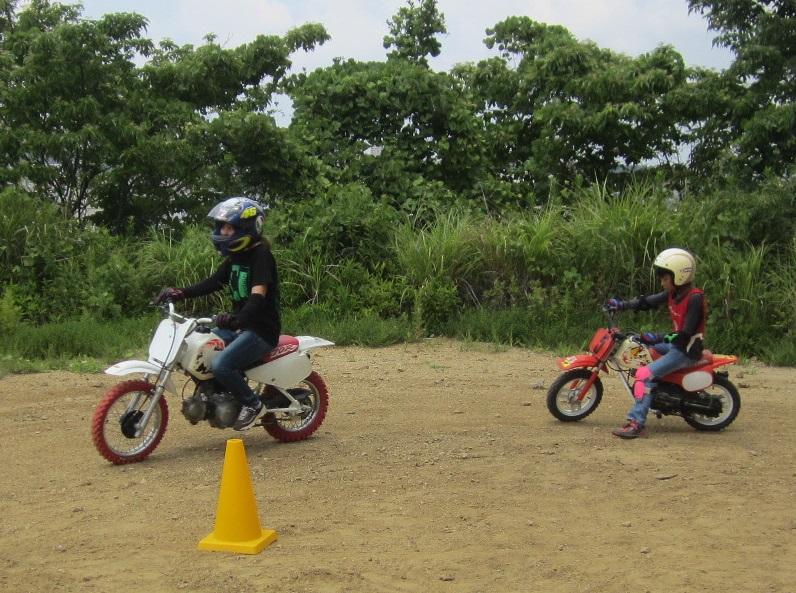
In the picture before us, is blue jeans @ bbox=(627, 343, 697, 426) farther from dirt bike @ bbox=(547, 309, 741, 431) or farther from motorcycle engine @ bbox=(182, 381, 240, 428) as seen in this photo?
motorcycle engine @ bbox=(182, 381, 240, 428)

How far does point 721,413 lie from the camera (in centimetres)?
807

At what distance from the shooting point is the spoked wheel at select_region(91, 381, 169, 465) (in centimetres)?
676

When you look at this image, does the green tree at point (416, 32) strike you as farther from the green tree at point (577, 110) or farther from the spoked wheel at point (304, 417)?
the spoked wheel at point (304, 417)

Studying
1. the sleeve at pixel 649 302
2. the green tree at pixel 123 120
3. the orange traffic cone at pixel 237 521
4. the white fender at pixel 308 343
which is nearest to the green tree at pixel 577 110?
the green tree at pixel 123 120

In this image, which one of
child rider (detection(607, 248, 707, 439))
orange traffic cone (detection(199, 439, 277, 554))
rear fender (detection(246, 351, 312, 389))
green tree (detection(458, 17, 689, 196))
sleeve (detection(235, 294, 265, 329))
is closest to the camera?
orange traffic cone (detection(199, 439, 277, 554))

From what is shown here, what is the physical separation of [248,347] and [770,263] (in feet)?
28.1

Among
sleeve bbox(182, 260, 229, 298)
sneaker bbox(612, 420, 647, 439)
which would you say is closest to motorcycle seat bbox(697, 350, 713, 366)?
sneaker bbox(612, 420, 647, 439)

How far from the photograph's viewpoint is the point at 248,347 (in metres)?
7.14

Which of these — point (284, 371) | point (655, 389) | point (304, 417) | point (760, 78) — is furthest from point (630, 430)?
point (760, 78)

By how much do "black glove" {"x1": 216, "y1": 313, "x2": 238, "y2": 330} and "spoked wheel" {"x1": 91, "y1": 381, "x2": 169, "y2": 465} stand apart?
0.66 m

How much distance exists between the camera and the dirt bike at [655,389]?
7984 millimetres

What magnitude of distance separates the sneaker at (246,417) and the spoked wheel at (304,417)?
10.6 inches

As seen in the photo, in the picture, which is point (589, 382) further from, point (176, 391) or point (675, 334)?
point (176, 391)

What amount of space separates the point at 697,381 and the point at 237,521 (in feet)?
14.0
